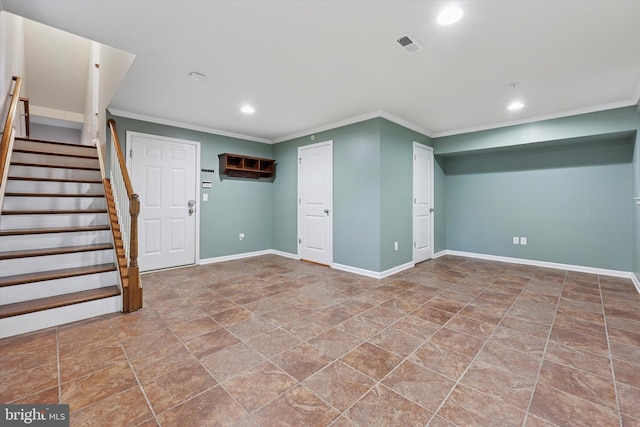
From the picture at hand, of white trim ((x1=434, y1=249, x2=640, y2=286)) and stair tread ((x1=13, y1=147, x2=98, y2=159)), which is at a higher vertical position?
stair tread ((x1=13, y1=147, x2=98, y2=159))

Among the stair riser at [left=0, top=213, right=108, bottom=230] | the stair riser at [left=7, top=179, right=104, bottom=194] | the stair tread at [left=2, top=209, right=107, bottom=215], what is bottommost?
the stair riser at [left=0, top=213, right=108, bottom=230]

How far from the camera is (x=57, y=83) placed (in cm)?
535

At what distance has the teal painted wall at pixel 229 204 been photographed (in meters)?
4.79

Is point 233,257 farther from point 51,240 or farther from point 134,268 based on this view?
point 51,240

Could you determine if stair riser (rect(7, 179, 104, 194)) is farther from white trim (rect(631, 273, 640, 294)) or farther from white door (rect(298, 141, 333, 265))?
white trim (rect(631, 273, 640, 294))

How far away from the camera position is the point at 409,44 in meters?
2.26

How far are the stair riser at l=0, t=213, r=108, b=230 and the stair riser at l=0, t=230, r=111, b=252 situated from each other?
0.25 m

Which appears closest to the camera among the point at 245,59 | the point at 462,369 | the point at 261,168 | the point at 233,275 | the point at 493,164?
the point at 462,369

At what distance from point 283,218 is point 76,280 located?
131 inches

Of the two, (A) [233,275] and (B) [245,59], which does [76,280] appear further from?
(B) [245,59]

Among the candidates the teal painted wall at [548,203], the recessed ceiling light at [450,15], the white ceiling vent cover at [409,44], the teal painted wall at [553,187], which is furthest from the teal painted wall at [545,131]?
the recessed ceiling light at [450,15]

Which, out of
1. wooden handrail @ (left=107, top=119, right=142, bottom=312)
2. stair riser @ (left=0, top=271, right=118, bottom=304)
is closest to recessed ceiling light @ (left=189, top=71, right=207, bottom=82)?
wooden handrail @ (left=107, top=119, right=142, bottom=312)

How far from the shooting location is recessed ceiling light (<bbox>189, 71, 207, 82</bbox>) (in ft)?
9.32

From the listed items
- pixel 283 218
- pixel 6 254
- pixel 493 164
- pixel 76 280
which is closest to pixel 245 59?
pixel 76 280
